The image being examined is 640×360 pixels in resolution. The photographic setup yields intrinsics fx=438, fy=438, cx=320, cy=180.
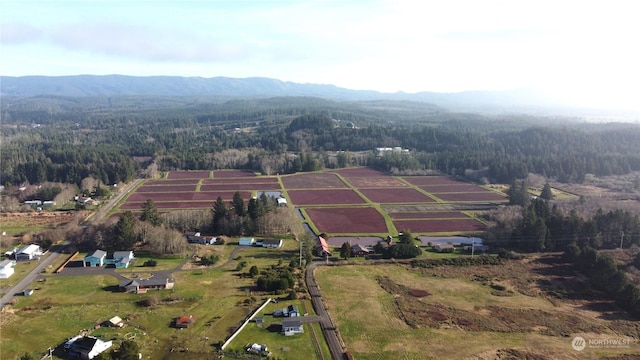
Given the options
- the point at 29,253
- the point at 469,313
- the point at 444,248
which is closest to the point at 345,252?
the point at 444,248

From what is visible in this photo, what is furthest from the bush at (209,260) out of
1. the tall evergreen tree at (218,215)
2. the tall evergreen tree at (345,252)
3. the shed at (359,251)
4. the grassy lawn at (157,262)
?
the shed at (359,251)

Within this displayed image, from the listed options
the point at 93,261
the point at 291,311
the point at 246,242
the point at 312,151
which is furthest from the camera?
the point at 312,151

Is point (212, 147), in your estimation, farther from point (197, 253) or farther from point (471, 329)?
point (471, 329)

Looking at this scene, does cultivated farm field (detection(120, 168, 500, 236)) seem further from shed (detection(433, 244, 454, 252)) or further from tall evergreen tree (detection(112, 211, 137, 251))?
tall evergreen tree (detection(112, 211, 137, 251))

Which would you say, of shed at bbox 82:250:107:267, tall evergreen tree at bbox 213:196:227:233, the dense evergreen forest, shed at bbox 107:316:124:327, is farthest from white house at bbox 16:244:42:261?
the dense evergreen forest

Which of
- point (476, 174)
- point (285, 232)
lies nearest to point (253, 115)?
point (476, 174)

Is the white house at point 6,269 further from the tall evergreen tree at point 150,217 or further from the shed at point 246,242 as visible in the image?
the shed at point 246,242

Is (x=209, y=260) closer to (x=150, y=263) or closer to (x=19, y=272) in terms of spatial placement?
(x=150, y=263)
